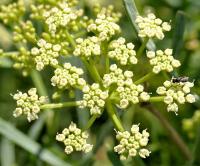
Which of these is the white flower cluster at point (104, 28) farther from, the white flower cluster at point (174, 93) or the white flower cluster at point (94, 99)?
the white flower cluster at point (174, 93)

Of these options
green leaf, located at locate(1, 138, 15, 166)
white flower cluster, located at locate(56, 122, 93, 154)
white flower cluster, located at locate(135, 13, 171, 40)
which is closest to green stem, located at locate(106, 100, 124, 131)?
white flower cluster, located at locate(56, 122, 93, 154)

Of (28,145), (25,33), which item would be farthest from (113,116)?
(28,145)

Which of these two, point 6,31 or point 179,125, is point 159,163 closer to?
point 179,125

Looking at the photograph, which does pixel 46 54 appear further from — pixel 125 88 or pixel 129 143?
pixel 129 143

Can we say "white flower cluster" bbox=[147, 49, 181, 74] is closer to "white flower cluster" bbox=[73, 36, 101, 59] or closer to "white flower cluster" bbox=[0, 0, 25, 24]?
"white flower cluster" bbox=[73, 36, 101, 59]

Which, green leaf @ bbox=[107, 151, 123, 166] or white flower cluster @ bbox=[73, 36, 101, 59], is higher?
white flower cluster @ bbox=[73, 36, 101, 59]
